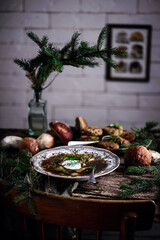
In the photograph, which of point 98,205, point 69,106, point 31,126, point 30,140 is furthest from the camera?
point 69,106

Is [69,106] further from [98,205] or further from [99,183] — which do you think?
[98,205]

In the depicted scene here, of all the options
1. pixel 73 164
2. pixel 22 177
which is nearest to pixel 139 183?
pixel 73 164

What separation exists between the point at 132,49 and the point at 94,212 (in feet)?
6.98

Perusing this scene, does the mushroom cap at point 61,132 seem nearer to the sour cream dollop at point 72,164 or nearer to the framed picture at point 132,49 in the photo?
the sour cream dollop at point 72,164

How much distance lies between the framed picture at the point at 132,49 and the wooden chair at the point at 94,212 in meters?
2.01

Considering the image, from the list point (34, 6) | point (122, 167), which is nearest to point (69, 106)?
point (34, 6)

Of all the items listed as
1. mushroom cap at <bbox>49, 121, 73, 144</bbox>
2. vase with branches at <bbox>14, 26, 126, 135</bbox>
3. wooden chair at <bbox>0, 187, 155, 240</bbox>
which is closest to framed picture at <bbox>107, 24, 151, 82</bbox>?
vase with branches at <bbox>14, 26, 126, 135</bbox>

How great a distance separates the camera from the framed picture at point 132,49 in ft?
7.91

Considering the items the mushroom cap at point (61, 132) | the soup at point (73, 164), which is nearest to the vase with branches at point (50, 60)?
the mushroom cap at point (61, 132)

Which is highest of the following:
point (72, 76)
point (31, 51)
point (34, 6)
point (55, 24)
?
point (34, 6)

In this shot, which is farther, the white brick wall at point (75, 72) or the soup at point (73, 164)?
the white brick wall at point (75, 72)

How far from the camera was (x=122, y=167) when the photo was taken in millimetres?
1009

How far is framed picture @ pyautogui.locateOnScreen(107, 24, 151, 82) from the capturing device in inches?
95.0

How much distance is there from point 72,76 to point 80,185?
177cm
